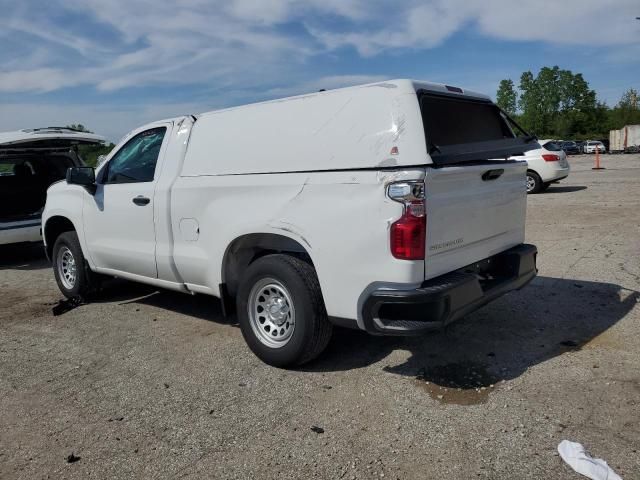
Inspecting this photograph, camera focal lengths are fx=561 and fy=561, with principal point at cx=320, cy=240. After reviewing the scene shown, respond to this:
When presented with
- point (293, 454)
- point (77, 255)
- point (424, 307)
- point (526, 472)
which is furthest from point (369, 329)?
point (77, 255)

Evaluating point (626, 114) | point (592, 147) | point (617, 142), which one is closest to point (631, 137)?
point (617, 142)

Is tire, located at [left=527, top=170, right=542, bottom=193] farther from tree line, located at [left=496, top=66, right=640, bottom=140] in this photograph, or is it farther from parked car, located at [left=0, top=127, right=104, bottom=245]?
tree line, located at [left=496, top=66, right=640, bottom=140]

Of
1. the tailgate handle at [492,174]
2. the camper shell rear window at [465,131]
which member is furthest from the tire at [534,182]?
the tailgate handle at [492,174]

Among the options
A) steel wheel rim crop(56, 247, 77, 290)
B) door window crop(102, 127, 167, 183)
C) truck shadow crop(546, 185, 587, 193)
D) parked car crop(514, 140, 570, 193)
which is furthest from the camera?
truck shadow crop(546, 185, 587, 193)

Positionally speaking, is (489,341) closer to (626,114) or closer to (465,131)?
(465,131)

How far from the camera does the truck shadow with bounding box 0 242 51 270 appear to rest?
9022 mm

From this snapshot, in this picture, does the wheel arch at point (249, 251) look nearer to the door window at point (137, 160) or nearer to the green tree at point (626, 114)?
the door window at point (137, 160)

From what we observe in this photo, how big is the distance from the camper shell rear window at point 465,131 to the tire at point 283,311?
1252 mm

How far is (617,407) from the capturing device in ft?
11.3

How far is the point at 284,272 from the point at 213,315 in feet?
6.60

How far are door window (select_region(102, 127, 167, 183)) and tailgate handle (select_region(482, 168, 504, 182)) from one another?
289 centimetres

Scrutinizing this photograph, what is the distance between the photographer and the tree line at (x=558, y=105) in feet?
305

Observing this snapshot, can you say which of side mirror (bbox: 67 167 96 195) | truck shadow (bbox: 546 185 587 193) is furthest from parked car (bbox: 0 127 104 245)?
truck shadow (bbox: 546 185 587 193)

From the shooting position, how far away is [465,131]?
4535 mm
